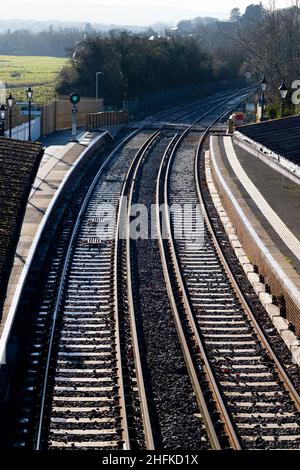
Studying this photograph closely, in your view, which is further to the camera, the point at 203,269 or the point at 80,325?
the point at 203,269

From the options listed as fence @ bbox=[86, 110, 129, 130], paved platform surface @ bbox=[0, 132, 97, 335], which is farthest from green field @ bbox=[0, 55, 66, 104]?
paved platform surface @ bbox=[0, 132, 97, 335]

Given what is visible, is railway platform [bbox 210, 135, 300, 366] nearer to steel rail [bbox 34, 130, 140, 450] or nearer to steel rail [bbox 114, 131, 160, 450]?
steel rail [bbox 114, 131, 160, 450]

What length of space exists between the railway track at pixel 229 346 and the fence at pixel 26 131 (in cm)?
1347

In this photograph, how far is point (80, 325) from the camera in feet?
43.5

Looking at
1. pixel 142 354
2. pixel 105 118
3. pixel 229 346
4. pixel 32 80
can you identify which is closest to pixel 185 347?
pixel 142 354

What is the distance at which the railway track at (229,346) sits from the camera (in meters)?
9.92

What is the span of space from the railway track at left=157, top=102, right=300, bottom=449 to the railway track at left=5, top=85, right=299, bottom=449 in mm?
25

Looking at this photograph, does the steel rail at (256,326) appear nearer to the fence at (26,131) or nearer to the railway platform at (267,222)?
the railway platform at (267,222)

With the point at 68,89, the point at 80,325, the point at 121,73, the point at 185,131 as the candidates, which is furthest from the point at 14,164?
the point at 121,73

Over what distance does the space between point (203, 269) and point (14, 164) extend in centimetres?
456

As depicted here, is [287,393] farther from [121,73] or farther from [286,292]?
[121,73]

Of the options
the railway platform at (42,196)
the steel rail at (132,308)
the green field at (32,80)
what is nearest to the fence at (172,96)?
the green field at (32,80)

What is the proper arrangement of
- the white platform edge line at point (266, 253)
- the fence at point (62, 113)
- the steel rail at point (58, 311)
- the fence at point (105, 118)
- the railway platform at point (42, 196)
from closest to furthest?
the steel rail at point (58, 311) < the railway platform at point (42, 196) < the white platform edge line at point (266, 253) < the fence at point (62, 113) < the fence at point (105, 118)

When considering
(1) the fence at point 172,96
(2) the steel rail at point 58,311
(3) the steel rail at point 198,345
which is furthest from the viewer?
(1) the fence at point 172,96
